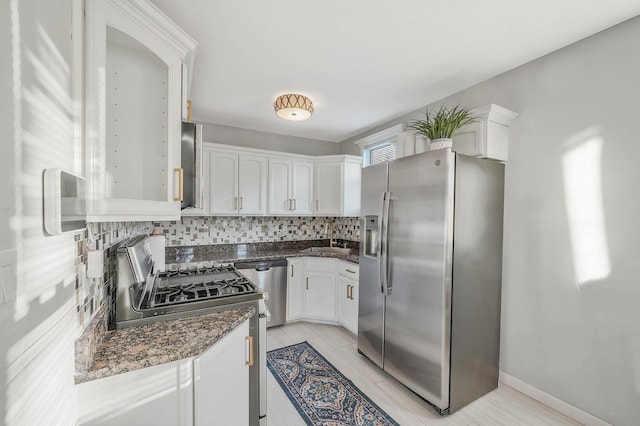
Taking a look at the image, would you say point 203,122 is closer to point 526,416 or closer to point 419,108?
point 419,108

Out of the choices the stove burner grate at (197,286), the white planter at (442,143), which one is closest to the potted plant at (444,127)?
the white planter at (442,143)

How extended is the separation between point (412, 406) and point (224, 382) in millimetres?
1480

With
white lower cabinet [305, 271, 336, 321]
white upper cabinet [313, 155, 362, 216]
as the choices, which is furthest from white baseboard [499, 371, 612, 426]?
white upper cabinet [313, 155, 362, 216]

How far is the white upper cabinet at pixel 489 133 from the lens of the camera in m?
2.14

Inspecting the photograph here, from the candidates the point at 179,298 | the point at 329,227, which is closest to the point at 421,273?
the point at 179,298

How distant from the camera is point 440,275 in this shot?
1905 mm

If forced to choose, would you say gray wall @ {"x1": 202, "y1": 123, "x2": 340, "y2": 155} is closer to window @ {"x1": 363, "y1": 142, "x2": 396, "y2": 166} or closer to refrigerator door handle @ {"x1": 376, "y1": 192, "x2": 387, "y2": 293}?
window @ {"x1": 363, "y1": 142, "x2": 396, "y2": 166}

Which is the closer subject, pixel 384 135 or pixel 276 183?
pixel 384 135

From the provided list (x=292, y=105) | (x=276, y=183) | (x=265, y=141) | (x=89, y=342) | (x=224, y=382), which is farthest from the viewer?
(x=265, y=141)

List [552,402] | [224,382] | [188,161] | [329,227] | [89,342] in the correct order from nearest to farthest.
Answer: [89,342]
[224,382]
[188,161]
[552,402]
[329,227]

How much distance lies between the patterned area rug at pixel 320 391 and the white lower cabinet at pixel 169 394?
85 cm

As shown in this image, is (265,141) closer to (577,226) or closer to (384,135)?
(384,135)

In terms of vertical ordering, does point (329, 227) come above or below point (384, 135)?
below

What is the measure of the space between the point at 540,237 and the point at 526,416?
1.25 meters
